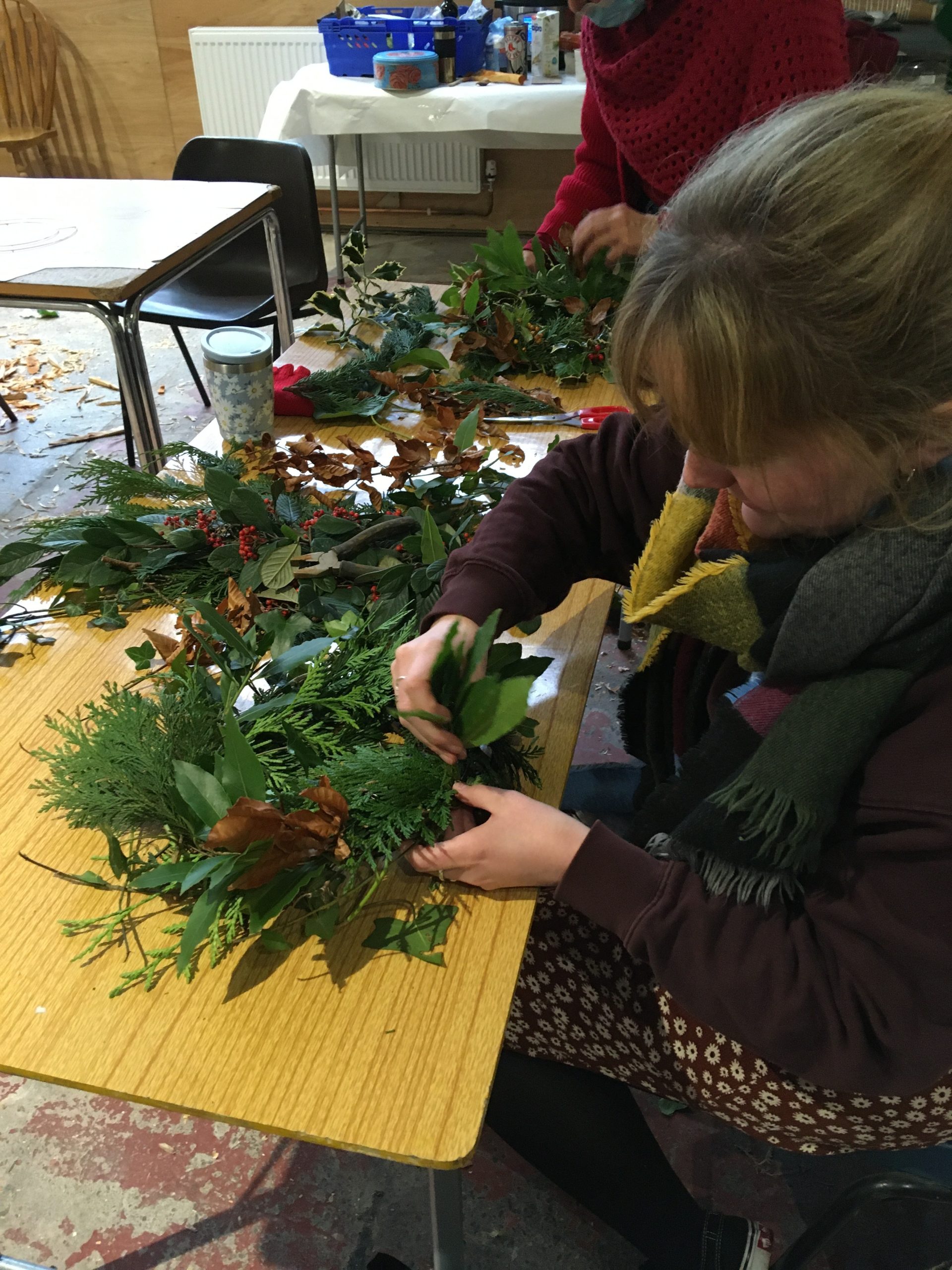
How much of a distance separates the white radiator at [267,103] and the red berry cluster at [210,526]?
149 inches

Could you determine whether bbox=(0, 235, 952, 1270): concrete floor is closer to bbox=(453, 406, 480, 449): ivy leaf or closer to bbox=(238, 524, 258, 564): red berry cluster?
bbox=(238, 524, 258, 564): red berry cluster

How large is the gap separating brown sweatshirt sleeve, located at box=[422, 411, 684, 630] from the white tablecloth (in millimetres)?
2914

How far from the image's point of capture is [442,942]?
69 cm

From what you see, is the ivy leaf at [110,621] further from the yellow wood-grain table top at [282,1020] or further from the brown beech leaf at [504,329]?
the brown beech leaf at [504,329]

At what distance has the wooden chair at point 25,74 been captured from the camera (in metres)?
4.52

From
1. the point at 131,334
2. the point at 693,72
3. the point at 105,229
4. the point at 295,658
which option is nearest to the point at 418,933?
the point at 295,658

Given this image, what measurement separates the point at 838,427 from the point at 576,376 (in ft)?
3.13

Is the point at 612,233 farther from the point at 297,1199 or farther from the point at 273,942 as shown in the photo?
the point at 297,1199

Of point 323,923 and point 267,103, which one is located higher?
point 267,103

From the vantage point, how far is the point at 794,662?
707mm

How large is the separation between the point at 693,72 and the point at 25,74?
4537 millimetres

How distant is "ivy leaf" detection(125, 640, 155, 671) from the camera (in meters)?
0.93

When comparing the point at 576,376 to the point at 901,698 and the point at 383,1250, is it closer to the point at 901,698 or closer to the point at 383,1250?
the point at 901,698

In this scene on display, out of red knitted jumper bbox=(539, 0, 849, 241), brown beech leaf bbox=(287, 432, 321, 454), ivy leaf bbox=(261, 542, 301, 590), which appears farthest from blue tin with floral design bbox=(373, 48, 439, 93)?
ivy leaf bbox=(261, 542, 301, 590)
